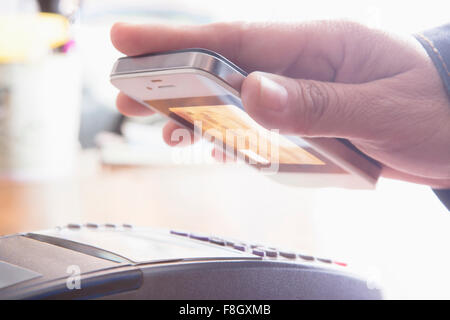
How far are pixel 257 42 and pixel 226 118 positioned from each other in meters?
0.07

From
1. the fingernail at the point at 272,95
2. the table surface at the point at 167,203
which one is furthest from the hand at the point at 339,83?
the table surface at the point at 167,203

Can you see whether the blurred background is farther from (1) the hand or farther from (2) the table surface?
(1) the hand

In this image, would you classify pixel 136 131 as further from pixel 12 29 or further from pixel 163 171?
pixel 12 29

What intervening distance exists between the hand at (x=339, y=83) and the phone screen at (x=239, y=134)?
0.14 feet

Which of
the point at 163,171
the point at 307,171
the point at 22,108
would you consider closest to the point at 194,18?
the point at 163,171

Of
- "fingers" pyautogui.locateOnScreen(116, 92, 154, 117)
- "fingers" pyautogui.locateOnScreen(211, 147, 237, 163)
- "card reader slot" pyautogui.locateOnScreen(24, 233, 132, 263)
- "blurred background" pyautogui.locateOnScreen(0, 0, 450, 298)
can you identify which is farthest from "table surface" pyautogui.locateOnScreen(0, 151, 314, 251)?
"card reader slot" pyautogui.locateOnScreen(24, 233, 132, 263)

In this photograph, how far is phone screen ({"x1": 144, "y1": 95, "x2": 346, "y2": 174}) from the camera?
370mm

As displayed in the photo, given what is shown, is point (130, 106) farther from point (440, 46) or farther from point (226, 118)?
point (440, 46)

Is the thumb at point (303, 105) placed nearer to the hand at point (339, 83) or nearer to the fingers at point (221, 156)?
the hand at point (339, 83)

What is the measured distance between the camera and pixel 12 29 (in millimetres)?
1425

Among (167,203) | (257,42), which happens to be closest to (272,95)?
(257,42)

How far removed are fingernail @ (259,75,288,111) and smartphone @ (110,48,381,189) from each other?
2cm
